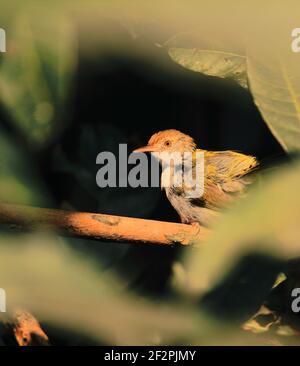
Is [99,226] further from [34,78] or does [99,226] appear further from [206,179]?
[206,179]

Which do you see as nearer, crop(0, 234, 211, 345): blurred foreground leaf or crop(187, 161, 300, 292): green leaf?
crop(187, 161, 300, 292): green leaf

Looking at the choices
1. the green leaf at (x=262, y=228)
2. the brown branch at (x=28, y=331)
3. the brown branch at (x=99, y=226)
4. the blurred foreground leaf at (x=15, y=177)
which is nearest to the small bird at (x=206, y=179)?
the brown branch at (x=99, y=226)

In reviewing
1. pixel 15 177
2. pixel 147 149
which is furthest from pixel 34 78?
pixel 147 149

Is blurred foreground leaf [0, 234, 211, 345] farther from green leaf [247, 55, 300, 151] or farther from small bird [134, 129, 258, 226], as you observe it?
small bird [134, 129, 258, 226]

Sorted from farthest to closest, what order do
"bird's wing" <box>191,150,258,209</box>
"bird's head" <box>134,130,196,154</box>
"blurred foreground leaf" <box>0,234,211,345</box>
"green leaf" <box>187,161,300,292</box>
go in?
"bird's head" <box>134,130,196,154</box>, "bird's wing" <box>191,150,258,209</box>, "blurred foreground leaf" <box>0,234,211,345</box>, "green leaf" <box>187,161,300,292</box>

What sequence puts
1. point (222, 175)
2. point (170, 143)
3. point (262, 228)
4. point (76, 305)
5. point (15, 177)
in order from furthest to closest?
point (170, 143), point (222, 175), point (15, 177), point (76, 305), point (262, 228)

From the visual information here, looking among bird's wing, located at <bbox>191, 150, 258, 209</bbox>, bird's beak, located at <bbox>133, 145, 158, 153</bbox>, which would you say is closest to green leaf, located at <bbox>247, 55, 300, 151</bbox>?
bird's wing, located at <bbox>191, 150, 258, 209</bbox>
